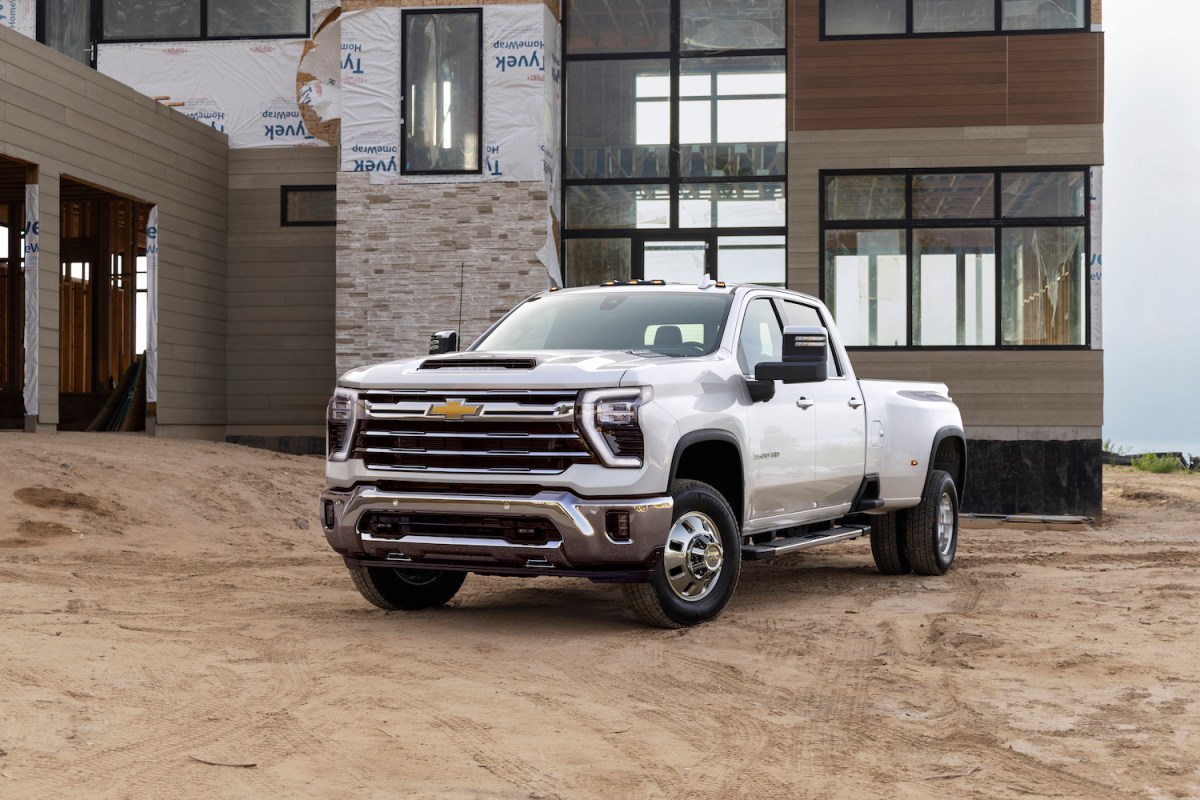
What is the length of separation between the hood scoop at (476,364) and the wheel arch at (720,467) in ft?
3.69

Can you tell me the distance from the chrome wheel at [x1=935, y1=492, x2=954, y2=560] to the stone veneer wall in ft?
31.2

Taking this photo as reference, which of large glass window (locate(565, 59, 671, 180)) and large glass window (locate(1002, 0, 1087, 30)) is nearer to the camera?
large glass window (locate(1002, 0, 1087, 30))

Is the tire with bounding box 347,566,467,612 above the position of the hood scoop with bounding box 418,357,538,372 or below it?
below

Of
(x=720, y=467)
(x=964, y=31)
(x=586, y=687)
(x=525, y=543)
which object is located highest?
(x=964, y=31)

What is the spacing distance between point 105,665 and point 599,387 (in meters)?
2.75

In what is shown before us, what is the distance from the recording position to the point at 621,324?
28.4 feet

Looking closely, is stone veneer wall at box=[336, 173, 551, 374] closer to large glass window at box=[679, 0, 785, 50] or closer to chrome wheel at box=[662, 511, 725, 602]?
large glass window at box=[679, 0, 785, 50]

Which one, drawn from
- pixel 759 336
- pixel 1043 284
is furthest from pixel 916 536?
pixel 1043 284

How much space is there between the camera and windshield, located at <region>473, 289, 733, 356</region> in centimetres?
842

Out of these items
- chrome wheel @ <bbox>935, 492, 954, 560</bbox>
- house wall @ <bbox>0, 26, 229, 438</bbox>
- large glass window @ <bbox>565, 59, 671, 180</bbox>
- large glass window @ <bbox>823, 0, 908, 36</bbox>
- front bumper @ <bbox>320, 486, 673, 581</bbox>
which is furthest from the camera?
large glass window @ <bbox>565, 59, 671, 180</bbox>

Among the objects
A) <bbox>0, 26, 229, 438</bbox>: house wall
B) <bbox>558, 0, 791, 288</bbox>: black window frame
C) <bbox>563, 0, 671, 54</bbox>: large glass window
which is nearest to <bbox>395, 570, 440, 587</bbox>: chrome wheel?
<bbox>0, 26, 229, 438</bbox>: house wall

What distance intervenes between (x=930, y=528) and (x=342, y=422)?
4906 mm

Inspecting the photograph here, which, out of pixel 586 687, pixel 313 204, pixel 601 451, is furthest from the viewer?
pixel 313 204

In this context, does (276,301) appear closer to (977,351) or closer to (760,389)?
(977,351)
